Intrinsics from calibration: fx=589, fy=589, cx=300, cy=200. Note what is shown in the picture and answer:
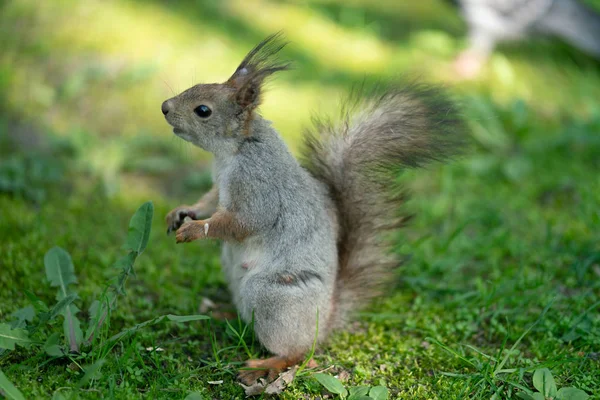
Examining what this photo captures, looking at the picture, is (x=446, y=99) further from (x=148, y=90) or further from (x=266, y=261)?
(x=148, y=90)

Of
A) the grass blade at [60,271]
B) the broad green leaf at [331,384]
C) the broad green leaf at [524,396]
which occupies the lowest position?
the broad green leaf at [524,396]

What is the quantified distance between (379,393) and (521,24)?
418 cm

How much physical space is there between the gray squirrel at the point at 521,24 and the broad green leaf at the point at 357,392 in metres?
3.80

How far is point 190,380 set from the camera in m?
2.04

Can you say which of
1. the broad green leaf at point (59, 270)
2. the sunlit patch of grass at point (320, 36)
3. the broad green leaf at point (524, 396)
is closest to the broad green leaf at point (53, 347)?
the broad green leaf at point (59, 270)

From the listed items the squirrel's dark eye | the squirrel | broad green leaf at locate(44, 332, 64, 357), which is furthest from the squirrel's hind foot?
→ the squirrel's dark eye

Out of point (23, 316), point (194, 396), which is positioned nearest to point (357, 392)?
point (194, 396)

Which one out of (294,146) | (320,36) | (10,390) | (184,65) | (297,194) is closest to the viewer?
(10,390)

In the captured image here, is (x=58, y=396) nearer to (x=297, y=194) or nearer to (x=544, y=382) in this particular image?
(x=297, y=194)

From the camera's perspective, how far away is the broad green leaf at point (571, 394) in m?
1.92

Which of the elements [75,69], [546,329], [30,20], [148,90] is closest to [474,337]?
[546,329]

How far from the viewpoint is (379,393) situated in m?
1.96

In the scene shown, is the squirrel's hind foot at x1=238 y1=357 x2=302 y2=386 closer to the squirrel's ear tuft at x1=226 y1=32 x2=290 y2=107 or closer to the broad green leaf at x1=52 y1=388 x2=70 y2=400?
the broad green leaf at x1=52 y1=388 x2=70 y2=400

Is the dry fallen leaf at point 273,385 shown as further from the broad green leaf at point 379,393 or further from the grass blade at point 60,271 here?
the grass blade at point 60,271
